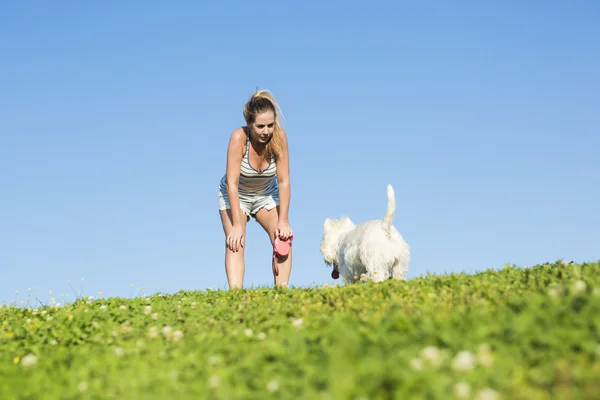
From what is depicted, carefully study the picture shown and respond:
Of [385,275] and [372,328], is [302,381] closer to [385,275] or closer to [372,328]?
[372,328]

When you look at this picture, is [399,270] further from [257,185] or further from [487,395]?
[487,395]

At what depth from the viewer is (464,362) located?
379 centimetres

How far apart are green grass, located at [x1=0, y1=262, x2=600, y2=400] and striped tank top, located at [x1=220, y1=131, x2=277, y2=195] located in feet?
14.6

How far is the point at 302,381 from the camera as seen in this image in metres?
3.95

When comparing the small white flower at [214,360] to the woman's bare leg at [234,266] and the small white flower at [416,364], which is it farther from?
the woman's bare leg at [234,266]

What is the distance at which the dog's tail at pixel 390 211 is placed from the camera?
11.5 meters

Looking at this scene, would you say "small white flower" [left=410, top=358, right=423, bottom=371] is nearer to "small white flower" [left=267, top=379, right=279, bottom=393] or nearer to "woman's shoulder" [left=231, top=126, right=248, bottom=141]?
"small white flower" [left=267, top=379, right=279, bottom=393]

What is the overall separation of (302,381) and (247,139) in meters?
8.37

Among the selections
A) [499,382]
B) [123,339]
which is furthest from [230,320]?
[499,382]

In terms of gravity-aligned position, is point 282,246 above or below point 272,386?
above

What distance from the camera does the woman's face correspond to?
1134cm

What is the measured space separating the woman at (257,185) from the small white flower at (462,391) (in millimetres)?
7913

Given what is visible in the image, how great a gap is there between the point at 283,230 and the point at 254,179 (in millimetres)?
1163

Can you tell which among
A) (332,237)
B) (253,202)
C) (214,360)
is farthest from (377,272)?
(214,360)
